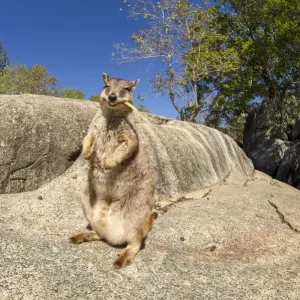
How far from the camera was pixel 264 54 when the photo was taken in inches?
890

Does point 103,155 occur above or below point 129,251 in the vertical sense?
above

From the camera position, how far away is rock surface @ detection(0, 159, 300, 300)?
4.25 metres

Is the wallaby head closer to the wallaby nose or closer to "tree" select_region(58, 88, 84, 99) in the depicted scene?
the wallaby nose

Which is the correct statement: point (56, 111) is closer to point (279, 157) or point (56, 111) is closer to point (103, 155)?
point (103, 155)

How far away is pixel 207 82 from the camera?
2953 cm

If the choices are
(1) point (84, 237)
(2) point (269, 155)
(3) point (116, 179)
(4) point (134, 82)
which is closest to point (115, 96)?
(4) point (134, 82)

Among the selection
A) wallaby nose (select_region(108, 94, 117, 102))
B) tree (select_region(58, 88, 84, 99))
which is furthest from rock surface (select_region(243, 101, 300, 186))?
tree (select_region(58, 88, 84, 99))

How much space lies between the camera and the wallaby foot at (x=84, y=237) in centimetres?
527

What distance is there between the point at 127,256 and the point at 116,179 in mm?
1189

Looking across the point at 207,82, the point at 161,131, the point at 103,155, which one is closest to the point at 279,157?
the point at 207,82

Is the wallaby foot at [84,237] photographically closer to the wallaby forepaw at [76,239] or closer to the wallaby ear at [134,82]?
the wallaby forepaw at [76,239]

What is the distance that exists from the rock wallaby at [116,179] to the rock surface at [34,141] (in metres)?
3.76

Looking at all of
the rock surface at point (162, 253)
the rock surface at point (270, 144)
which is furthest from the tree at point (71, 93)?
the rock surface at point (162, 253)

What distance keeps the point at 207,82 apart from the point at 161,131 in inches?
788
